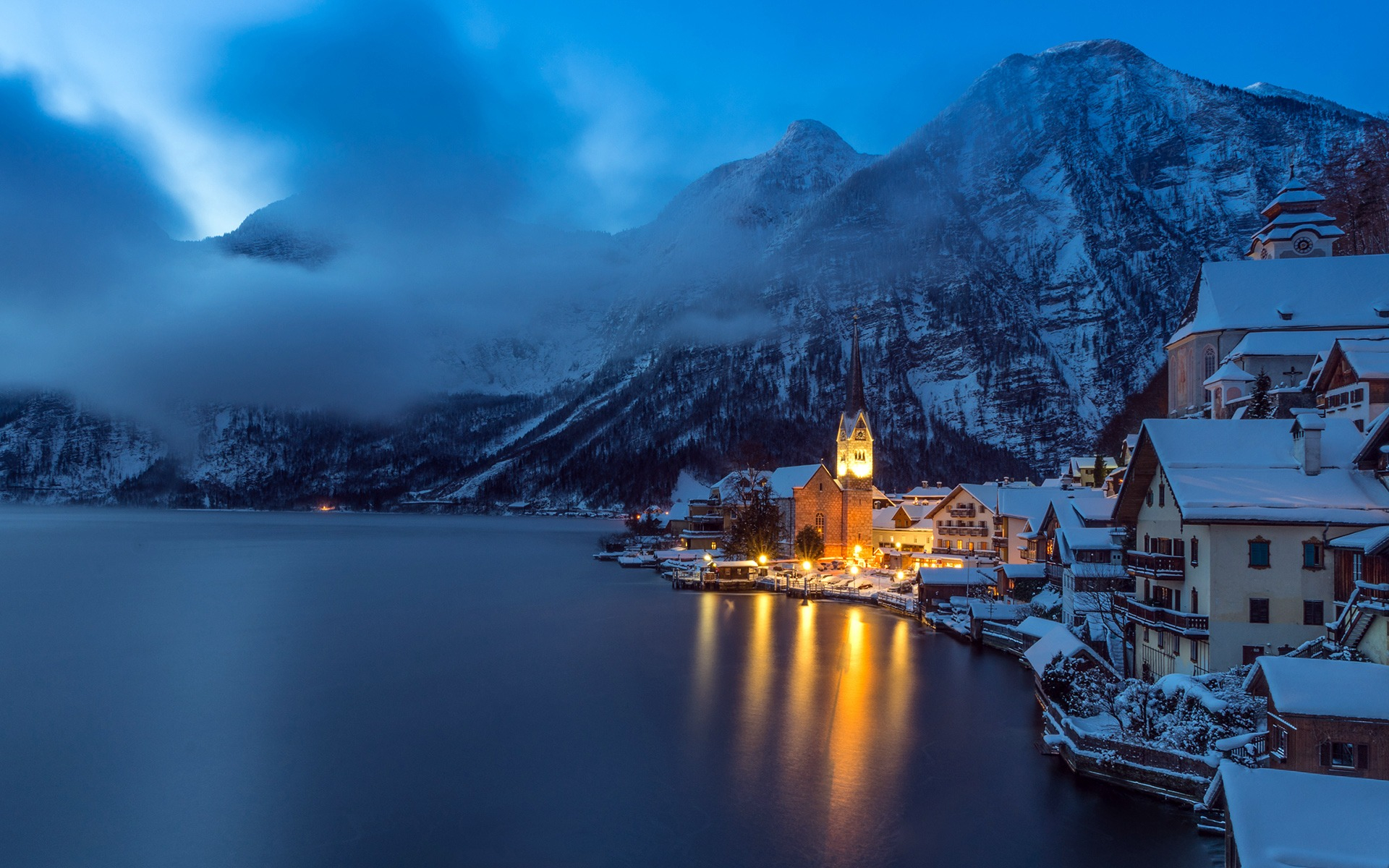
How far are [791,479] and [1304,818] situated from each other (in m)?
72.5

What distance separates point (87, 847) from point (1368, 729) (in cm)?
2801

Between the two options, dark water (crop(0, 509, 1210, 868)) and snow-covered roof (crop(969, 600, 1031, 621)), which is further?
snow-covered roof (crop(969, 600, 1031, 621))

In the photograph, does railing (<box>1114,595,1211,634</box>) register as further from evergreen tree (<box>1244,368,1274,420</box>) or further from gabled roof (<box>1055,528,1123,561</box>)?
evergreen tree (<box>1244,368,1274,420</box>)

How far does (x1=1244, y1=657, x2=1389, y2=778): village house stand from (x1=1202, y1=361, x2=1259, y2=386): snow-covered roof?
2445 cm

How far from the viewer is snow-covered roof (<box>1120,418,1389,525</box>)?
21.9 metres

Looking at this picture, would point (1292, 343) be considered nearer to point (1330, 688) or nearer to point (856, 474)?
point (1330, 688)

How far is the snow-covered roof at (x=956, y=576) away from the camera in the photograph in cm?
5003

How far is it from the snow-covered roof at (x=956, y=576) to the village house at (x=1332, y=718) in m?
32.4

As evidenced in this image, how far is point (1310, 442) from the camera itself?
75.7ft

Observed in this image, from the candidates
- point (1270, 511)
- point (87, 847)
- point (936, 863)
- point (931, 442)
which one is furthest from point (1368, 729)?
point (931, 442)

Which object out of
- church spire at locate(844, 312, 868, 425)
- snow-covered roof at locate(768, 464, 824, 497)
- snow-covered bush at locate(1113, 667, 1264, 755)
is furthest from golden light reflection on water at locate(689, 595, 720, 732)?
church spire at locate(844, 312, 868, 425)

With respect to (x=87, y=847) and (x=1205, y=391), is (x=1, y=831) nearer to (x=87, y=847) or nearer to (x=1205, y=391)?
(x=87, y=847)

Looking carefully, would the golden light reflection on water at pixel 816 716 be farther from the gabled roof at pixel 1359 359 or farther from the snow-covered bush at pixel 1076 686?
the gabled roof at pixel 1359 359

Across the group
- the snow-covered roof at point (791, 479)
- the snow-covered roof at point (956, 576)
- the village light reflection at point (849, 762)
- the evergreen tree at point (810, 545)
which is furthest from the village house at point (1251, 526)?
the snow-covered roof at point (791, 479)
